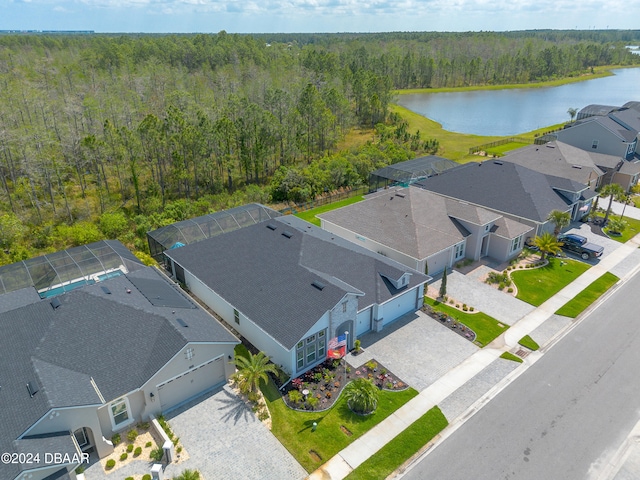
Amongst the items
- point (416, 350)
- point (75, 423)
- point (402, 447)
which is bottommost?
point (416, 350)

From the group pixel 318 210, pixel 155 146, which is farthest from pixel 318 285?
pixel 155 146

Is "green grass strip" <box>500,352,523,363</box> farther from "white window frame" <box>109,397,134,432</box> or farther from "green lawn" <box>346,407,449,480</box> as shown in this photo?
"white window frame" <box>109,397,134,432</box>

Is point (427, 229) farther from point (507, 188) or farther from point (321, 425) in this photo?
point (321, 425)

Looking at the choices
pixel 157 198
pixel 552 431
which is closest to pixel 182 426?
pixel 552 431

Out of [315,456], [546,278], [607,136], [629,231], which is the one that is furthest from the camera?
[607,136]

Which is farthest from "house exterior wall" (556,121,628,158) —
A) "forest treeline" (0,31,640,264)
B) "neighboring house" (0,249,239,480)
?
"neighboring house" (0,249,239,480)

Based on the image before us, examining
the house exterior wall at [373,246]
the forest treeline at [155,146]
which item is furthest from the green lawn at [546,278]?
the forest treeline at [155,146]

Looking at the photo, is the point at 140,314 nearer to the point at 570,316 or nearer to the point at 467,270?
the point at 467,270
